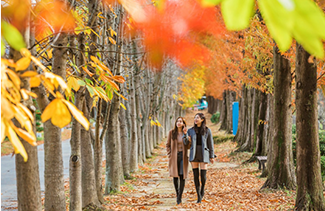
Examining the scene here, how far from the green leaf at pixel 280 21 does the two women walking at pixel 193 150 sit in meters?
8.61

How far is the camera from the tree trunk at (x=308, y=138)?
6.86m

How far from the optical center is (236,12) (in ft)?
2.76

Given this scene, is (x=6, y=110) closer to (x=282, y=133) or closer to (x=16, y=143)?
(x=16, y=143)

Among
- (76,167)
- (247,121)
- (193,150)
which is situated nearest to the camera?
(76,167)

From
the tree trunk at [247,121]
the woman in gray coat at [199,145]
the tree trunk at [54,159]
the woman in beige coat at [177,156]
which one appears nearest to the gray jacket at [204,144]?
the woman in gray coat at [199,145]

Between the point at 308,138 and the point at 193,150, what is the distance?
321 centimetres

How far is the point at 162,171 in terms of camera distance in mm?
16516

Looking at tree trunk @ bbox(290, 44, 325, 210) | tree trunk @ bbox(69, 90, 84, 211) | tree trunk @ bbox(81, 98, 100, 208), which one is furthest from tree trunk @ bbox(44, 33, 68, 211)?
tree trunk @ bbox(290, 44, 325, 210)

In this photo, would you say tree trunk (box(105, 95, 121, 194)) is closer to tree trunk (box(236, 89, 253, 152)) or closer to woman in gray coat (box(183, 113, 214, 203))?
woman in gray coat (box(183, 113, 214, 203))

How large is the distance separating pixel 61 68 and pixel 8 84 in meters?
3.07

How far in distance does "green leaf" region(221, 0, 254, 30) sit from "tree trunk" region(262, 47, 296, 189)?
9313mm

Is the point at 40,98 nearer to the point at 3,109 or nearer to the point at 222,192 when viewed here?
the point at 3,109

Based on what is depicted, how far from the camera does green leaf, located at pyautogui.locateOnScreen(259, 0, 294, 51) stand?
774 mm

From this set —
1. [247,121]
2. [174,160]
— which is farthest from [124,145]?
[247,121]
